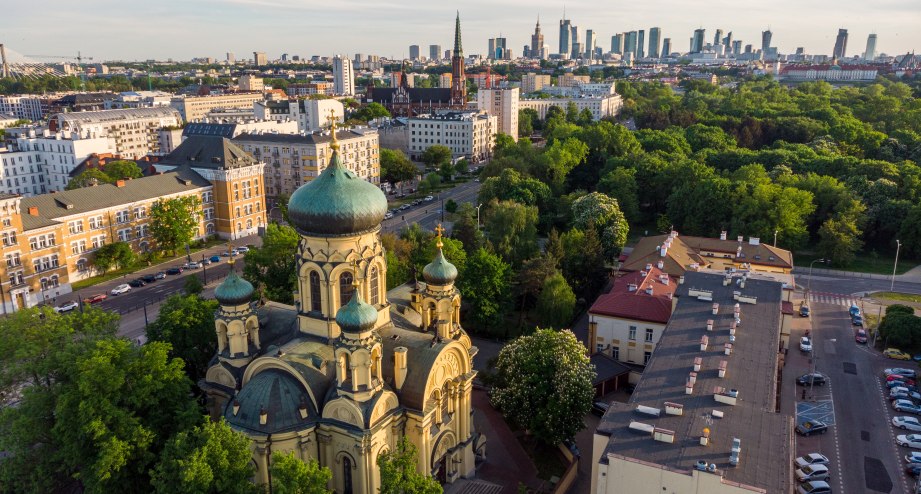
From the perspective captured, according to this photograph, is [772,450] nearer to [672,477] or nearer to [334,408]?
[672,477]

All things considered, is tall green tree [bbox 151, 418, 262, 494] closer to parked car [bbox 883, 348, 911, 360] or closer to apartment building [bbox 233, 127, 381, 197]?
parked car [bbox 883, 348, 911, 360]

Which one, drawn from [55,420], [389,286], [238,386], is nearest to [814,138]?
[389,286]

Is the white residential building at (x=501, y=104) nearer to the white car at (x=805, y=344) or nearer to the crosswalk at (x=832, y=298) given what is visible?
the crosswalk at (x=832, y=298)

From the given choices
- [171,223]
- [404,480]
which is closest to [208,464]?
[404,480]

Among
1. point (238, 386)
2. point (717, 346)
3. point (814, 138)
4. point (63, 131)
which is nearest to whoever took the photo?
point (238, 386)

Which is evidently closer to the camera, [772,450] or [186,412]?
[772,450]

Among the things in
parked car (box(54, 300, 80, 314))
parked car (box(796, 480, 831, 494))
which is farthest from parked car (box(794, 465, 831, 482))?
parked car (box(54, 300, 80, 314))

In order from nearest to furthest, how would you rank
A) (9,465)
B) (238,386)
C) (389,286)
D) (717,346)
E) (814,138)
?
(9,465) < (238,386) < (717,346) < (389,286) < (814,138)
